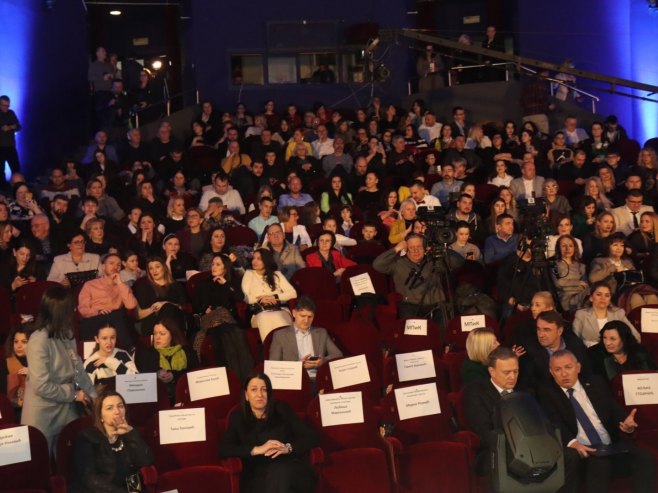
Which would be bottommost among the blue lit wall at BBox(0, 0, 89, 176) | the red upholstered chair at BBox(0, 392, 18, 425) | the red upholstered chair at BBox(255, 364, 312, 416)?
the red upholstered chair at BBox(255, 364, 312, 416)

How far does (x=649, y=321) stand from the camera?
780 centimetres

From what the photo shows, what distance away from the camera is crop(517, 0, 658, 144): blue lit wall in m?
15.9

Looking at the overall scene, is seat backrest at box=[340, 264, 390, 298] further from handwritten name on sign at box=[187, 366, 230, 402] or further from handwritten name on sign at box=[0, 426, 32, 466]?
handwritten name on sign at box=[0, 426, 32, 466]

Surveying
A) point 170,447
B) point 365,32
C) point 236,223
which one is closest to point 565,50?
point 365,32

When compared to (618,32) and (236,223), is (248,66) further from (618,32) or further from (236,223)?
(236,223)

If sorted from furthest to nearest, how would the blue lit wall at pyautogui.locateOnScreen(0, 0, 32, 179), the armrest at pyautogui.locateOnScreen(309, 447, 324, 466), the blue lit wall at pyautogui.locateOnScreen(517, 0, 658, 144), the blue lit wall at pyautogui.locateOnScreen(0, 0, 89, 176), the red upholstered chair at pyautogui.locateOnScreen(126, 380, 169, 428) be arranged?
the blue lit wall at pyautogui.locateOnScreen(517, 0, 658, 144)
the blue lit wall at pyautogui.locateOnScreen(0, 0, 89, 176)
the blue lit wall at pyautogui.locateOnScreen(0, 0, 32, 179)
the red upholstered chair at pyautogui.locateOnScreen(126, 380, 169, 428)
the armrest at pyautogui.locateOnScreen(309, 447, 324, 466)

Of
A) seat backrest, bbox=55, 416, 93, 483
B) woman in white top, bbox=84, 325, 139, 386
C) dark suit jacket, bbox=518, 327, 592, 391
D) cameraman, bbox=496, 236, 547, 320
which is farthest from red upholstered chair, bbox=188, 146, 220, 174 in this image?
seat backrest, bbox=55, 416, 93, 483

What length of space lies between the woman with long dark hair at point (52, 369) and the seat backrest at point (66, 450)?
0.18 meters

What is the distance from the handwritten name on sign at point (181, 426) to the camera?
6.09 m

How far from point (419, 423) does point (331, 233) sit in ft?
10.7

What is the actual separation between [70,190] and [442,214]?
484 cm

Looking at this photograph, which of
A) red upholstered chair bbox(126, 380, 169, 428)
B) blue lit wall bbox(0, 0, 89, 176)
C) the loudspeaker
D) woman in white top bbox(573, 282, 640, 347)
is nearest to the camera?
the loudspeaker

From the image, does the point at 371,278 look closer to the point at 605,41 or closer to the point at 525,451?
the point at 525,451

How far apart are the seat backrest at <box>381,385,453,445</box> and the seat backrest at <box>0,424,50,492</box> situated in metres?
1.89
